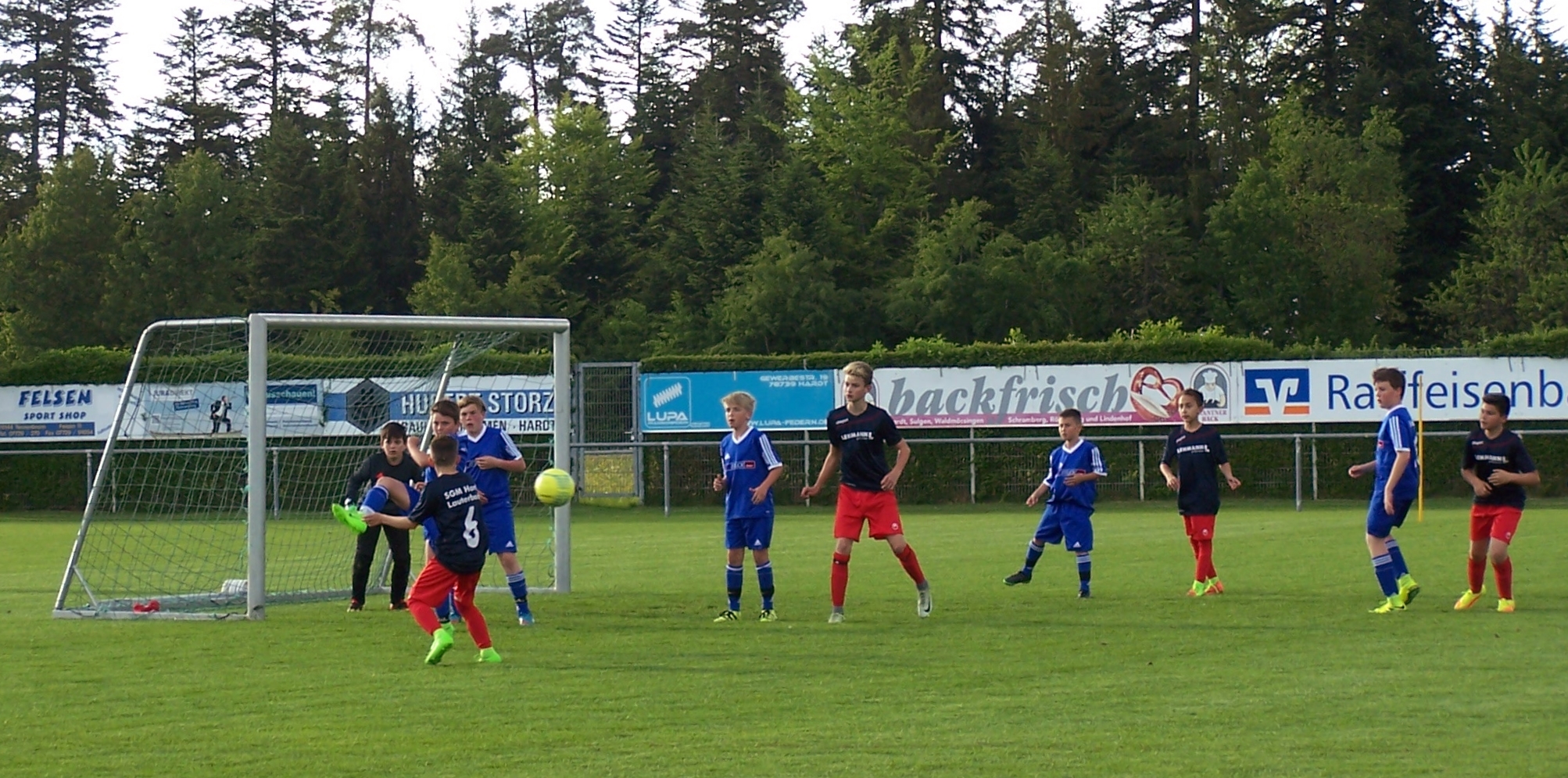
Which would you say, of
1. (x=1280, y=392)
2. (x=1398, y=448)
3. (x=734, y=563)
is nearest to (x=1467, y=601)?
(x=1398, y=448)

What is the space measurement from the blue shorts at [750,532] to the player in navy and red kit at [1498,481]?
5001 millimetres

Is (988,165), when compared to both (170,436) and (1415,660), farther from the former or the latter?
(1415,660)

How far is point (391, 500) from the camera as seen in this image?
1288 cm

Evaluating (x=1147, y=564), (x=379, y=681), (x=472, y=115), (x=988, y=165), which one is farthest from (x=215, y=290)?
(x=379, y=681)

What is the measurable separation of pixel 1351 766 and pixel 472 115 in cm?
5916

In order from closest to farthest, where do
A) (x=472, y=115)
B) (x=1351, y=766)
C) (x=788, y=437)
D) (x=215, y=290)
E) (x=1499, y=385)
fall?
(x=1351, y=766) → (x=1499, y=385) → (x=788, y=437) → (x=215, y=290) → (x=472, y=115)

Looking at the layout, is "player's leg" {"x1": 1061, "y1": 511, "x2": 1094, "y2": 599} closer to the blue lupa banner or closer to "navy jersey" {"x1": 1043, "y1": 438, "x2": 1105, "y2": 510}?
"navy jersey" {"x1": 1043, "y1": 438, "x2": 1105, "y2": 510}

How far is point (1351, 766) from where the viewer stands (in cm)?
655

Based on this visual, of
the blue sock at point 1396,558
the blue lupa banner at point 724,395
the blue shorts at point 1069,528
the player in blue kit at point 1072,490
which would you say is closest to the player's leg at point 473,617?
the player in blue kit at point 1072,490

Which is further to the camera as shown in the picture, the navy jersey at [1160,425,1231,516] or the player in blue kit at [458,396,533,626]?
the navy jersey at [1160,425,1231,516]

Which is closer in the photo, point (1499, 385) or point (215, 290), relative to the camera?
point (1499, 385)

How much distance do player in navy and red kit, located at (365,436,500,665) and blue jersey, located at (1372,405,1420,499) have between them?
6.29 m

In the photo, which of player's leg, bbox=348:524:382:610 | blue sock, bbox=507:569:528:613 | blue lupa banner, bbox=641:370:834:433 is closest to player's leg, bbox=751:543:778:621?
blue sock, bbox=507:569:528:613

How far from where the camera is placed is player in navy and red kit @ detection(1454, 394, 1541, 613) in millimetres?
11617
